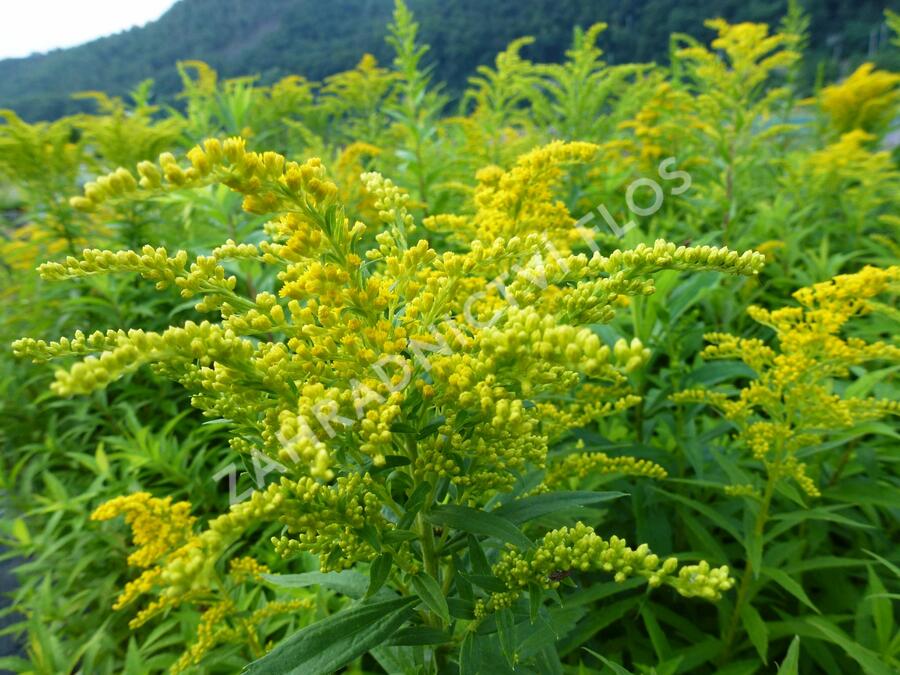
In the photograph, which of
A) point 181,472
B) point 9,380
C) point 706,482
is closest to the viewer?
point 706,482

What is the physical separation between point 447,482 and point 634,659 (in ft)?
4.24

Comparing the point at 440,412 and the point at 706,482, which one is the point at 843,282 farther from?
the point at 440,412

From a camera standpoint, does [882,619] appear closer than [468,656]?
No

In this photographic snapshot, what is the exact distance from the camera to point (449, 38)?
23.9m

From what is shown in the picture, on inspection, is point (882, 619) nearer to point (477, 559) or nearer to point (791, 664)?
point (791, 664)

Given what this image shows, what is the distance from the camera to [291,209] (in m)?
1.07

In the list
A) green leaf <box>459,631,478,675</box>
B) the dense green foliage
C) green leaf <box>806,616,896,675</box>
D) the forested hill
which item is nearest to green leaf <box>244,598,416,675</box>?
the dense green foliage

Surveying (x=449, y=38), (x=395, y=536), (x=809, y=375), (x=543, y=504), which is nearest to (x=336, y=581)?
(x=395, y=536)

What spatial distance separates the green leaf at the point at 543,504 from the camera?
4.17ft

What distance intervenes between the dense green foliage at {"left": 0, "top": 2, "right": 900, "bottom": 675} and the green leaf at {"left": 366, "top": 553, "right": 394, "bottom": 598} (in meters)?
0.01

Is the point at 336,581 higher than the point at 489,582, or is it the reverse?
the point at 489,582

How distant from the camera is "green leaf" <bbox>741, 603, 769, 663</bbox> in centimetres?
178

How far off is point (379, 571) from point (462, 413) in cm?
40

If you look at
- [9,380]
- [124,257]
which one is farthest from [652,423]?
[9,380]
